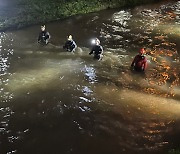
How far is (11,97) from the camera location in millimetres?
16594

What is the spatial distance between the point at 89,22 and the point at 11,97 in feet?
50.6

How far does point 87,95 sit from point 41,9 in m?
17.1

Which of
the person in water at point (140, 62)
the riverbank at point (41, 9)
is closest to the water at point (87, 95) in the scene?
the person in water at point (140, 62)

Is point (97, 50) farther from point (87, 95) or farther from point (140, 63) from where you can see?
point (87, 95)

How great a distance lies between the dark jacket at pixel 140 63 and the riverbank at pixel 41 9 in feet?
40.8

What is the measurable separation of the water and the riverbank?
1.94m

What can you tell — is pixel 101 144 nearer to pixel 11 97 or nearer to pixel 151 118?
pixel 151 118

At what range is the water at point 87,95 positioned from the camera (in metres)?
13.5

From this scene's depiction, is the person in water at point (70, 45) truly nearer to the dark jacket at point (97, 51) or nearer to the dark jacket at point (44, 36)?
the dark jacket at point (97, 51)

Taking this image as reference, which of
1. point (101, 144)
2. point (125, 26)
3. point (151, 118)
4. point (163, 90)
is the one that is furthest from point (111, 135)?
point (125, 26)

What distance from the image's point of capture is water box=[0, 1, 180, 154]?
1352cm

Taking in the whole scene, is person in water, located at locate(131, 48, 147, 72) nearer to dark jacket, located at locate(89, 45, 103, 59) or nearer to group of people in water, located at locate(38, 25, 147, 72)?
group of people in water, located at locate(38, 25, 147, 72)

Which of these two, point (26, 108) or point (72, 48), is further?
point (72, 48)

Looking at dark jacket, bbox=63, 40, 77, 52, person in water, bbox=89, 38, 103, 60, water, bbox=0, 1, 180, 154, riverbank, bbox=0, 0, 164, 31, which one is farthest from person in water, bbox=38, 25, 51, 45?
riverbank, bbox=0, 0, 164, 31
